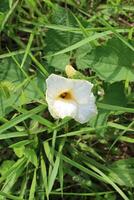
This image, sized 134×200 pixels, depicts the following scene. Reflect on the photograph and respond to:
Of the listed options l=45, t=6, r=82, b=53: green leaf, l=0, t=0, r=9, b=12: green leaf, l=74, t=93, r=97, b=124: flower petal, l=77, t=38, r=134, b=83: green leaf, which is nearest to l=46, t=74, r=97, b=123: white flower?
l=74, t=93, r=97, b=124: flower petal

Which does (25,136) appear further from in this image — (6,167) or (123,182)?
(123,182)

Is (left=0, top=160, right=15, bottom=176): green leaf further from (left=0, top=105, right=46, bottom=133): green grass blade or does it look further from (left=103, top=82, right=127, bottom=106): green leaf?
(left=103, top=82, right=127, bottom=106): green leaf

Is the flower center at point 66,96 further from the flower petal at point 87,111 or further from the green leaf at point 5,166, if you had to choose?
the green leaf at point 5,166

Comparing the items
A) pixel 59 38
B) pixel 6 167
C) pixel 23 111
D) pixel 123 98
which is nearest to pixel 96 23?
pixel 59 38

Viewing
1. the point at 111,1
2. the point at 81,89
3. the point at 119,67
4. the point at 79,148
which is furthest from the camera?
the point at 111,1

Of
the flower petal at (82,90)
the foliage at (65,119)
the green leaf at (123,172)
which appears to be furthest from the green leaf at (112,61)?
the green leaf at (123,172)

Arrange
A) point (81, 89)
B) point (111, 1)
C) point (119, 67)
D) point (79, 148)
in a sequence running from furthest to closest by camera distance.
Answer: point (111, 1) < point (79, 148) < point (119, 67) < point (81, 89)
